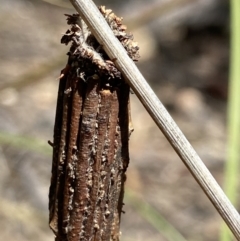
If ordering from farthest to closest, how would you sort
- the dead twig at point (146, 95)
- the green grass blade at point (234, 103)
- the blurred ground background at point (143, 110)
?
the blurred ground background at point (143, 110) < the green grass blade at point (234, 103) < the dead twig at point (146, 95)

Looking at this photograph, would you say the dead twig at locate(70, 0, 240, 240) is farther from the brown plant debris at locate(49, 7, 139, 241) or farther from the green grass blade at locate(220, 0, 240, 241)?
the green grass blade at locate(220, 0, 240, 241)

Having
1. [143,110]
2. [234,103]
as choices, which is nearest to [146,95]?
[234,103]

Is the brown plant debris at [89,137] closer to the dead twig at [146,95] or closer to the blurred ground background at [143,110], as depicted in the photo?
the dead twig at [146,95]

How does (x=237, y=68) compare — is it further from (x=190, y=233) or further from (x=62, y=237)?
(x=190, y=233)

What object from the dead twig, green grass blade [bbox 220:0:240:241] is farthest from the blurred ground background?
the dead twig

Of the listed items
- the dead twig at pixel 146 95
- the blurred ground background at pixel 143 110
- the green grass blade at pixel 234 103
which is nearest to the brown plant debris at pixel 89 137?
the dead twig at pixel 146 95

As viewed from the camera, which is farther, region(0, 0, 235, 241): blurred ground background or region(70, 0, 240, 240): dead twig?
region(0, 0, 235, 241): blurred ground background
